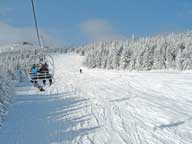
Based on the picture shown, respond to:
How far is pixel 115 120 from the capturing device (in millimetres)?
10930

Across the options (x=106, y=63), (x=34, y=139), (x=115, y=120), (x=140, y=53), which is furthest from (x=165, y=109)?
(x=106, y=63)

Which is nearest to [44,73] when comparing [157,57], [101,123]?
[101,123]

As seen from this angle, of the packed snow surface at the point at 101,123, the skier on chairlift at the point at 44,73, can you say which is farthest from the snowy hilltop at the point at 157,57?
the packed snow surface at the point at 101,123

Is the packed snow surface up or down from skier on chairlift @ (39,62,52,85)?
down

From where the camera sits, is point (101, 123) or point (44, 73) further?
point (44, 73)

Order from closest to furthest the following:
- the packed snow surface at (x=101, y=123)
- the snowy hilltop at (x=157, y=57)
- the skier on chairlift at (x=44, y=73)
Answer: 1. the packed snow surface at (x=101, y=123)
2. the skier on chairlift at (x=44, y=73)
3. the snowy hilltop at (x=157, y=57)

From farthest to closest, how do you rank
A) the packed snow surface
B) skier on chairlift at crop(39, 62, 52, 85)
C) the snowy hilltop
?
the snowy hilltop, skier on chairlift at crop(39, 62, 52, 85), the packed snow surface

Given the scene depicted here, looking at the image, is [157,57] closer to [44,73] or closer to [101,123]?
[44,73]

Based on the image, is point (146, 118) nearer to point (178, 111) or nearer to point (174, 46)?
point (178, 111)

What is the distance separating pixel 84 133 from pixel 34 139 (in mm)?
1739

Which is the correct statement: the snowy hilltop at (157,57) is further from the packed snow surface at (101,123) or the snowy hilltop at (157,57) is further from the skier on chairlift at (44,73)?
the packed snow surface at (101,123)

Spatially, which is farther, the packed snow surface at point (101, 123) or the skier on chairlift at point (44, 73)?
the skier on chairlift at point (44, 73)

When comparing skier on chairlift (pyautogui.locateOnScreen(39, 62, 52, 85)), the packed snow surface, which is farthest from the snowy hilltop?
the packed snow surface

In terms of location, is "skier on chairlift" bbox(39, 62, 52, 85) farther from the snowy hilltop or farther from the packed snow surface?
the snowy hilltop
